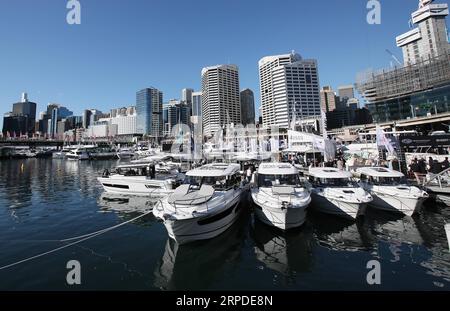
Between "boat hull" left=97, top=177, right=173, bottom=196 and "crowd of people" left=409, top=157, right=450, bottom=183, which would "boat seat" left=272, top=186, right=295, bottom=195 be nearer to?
"boat hull" left=97, top=177, right=173, bottom=196

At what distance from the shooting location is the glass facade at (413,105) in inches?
3248

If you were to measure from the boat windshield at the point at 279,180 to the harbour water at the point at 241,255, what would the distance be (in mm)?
2843

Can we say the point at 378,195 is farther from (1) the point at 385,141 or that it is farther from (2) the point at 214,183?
(2) the point at 214,183

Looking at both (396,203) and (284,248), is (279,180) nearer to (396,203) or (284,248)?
(284,248)

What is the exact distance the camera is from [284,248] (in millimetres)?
11531

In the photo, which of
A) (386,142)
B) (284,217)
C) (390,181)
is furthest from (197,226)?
(386,142)

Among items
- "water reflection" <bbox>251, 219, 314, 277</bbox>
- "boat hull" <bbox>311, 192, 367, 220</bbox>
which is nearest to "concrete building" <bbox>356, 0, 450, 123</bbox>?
"boat hull" <bbox>311, 192, 367, 220</bbox>

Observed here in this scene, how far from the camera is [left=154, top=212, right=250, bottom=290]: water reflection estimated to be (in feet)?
28.6

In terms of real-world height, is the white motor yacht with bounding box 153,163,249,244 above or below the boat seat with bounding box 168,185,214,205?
below

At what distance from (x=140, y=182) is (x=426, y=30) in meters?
217

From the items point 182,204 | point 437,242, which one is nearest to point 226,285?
point 182,204

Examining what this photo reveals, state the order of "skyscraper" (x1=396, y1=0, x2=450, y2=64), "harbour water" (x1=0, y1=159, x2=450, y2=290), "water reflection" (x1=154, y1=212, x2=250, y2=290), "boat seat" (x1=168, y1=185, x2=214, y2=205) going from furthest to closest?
1. "skyscraper" (x1=396, y1=0, x2=450, y2=64)
2. "boat seat" (x1=168, y1=185, x2=214, y2=205)
3. "water reflection" (x1=154, y1=212, x2=250, y2=290)
4. "harbour water" (x1=0, y1=159, x2=450, y2=290)

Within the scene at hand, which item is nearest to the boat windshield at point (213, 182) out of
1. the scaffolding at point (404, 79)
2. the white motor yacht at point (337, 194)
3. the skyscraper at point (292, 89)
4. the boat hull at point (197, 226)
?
the boat hull at point (197, 226)

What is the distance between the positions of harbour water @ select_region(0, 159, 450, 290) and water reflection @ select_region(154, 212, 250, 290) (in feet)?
0.13
